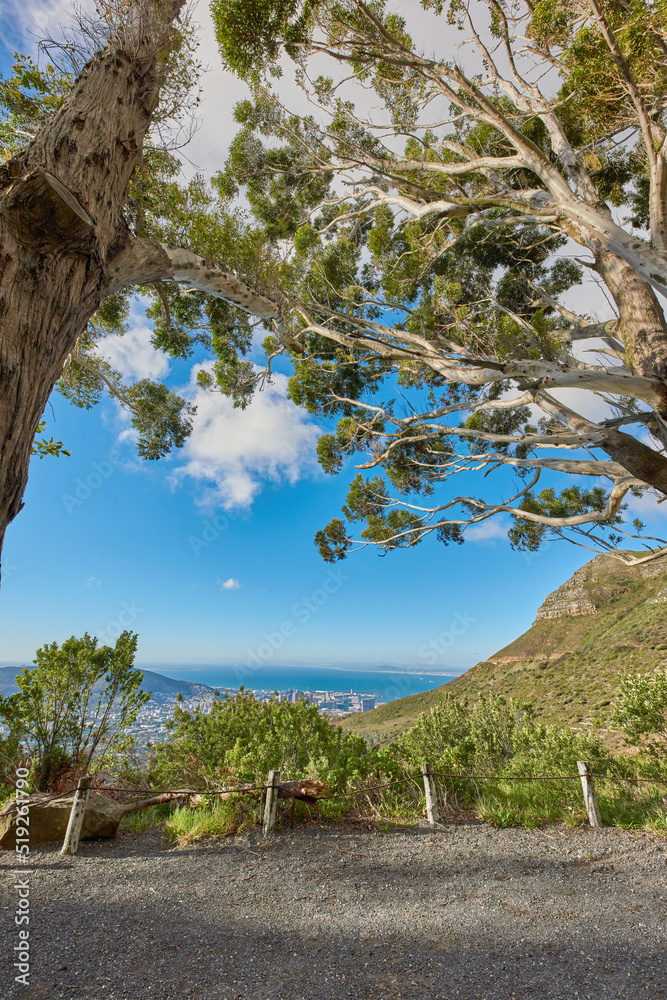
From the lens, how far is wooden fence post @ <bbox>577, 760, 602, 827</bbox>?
176 inches

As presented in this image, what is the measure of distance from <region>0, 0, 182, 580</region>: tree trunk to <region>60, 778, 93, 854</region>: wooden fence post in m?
3.79

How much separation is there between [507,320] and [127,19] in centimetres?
646

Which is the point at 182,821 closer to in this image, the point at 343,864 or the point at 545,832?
the point at 343,864

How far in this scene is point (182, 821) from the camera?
4.22m

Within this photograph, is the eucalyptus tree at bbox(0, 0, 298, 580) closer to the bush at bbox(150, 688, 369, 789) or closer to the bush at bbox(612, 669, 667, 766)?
the bush at bbox(150, 688, 369, 789)

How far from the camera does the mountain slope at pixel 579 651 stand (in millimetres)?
16516

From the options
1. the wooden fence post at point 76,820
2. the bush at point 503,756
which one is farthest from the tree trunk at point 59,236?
the bush at point 503,756

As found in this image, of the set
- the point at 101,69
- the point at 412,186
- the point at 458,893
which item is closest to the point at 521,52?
the point at 412,186

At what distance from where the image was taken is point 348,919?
270 cm

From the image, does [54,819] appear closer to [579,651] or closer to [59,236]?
[59,236]

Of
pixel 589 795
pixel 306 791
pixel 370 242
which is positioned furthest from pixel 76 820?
pixel 370 242

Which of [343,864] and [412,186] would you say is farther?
[412,186]

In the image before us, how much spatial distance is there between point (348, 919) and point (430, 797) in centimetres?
215

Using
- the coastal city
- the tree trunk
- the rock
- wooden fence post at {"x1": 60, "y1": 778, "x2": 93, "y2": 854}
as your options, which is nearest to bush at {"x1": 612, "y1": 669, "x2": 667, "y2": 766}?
the coastal city
